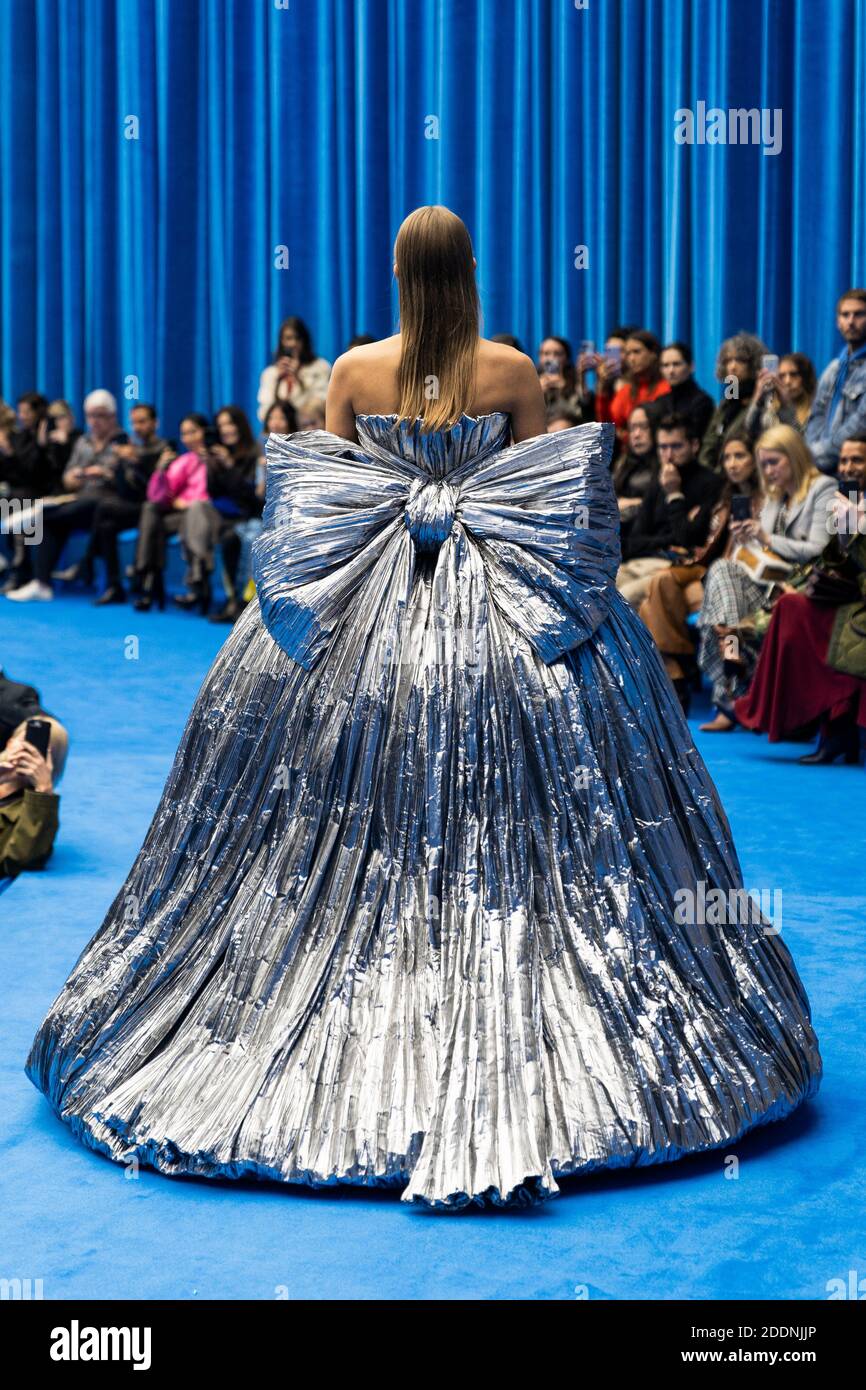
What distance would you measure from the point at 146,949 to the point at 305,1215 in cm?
55

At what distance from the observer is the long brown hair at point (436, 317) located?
297cm

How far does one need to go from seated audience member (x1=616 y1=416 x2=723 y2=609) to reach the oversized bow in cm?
426

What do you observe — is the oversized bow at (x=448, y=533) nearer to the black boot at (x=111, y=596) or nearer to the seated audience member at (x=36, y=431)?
the black boot at (x=111, y=596)

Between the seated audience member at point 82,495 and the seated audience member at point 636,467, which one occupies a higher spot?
the seated audience member at point 636,467

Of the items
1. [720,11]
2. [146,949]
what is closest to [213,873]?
[146,949]

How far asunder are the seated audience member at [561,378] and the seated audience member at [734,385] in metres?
0.95

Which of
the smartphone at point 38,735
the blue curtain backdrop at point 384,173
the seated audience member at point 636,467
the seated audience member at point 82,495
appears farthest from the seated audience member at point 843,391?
the seated audience member at point 82,495

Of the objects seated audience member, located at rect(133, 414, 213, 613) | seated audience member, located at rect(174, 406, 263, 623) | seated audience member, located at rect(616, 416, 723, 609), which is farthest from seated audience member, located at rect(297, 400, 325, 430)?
seated audience member, located at rect(616, 416, 723, 609)

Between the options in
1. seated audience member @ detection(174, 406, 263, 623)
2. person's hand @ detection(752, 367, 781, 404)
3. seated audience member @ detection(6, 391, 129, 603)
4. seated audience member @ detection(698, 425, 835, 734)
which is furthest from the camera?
seated audience member @ detection(6, 391, 129, 603)

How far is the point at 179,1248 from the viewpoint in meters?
2.57

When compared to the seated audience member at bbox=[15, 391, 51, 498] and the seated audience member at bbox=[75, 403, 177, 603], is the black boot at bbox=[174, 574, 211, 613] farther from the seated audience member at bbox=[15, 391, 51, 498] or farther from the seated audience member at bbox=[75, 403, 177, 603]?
the seated audience member at bbox=[15, 391, 51, 498]

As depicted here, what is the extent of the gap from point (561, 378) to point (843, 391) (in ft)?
6.69

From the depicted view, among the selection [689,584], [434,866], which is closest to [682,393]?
[689,584]

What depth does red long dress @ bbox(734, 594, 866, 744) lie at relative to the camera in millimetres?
6176
